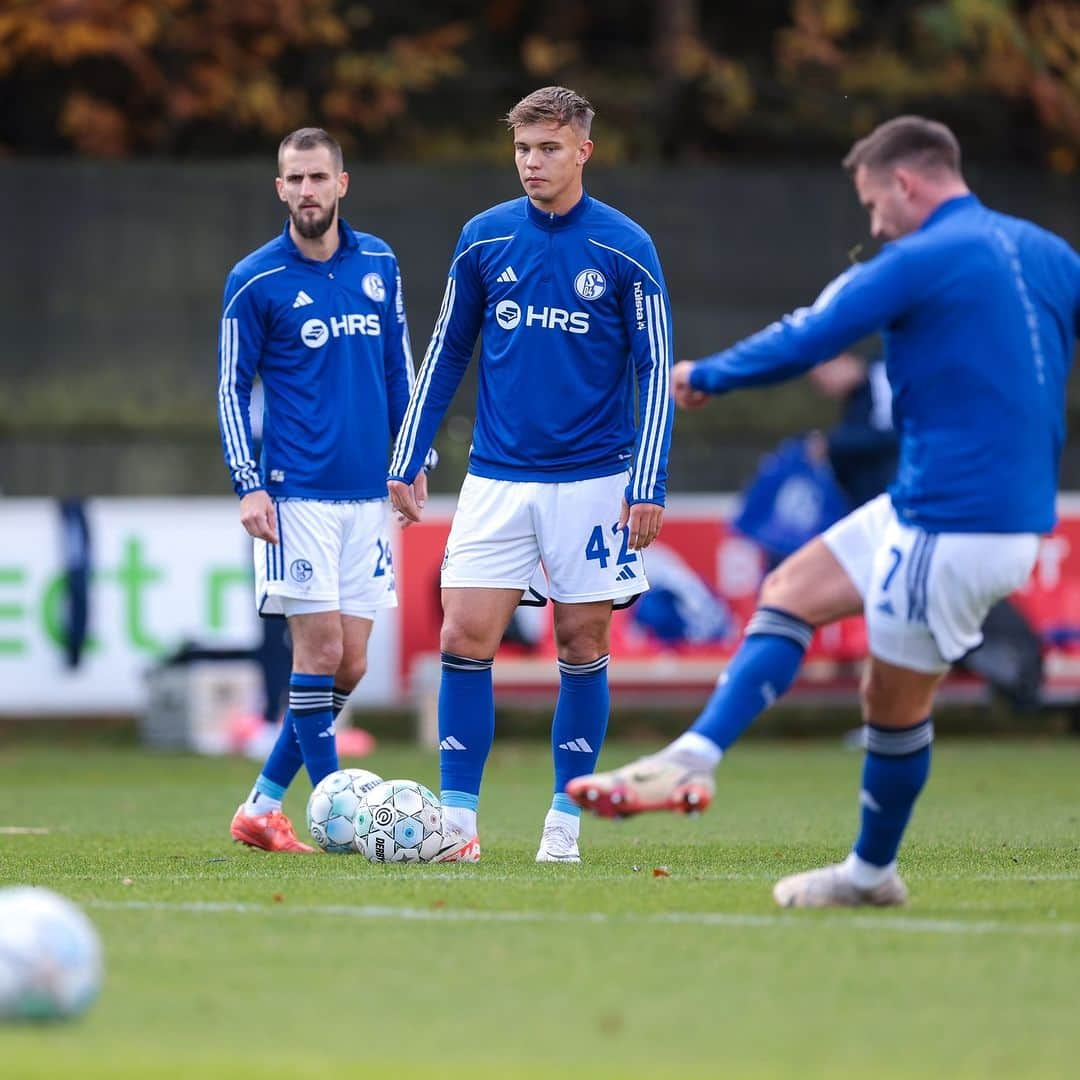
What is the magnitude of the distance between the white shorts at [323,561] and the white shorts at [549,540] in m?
0.76

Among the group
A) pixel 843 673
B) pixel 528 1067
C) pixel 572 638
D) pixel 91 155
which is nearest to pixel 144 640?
pixel 843 673

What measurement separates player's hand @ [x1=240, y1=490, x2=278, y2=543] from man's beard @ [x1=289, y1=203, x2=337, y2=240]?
96cm

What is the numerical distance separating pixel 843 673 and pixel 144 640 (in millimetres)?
4666

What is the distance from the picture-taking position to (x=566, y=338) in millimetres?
6930

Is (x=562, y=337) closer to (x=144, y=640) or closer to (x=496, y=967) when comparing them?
(x=496, y=967)

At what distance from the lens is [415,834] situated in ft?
22.7

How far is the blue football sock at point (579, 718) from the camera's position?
7.12 metres

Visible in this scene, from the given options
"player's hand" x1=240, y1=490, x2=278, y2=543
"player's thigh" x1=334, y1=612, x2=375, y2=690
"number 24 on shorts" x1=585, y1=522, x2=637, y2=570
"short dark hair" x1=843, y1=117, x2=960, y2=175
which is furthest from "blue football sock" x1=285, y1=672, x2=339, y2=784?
"short dark hair" x1=843, y1=117, x2=960, y2=175

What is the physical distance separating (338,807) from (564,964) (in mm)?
2604

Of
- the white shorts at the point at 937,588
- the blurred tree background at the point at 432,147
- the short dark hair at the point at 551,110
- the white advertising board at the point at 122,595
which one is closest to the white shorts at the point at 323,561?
the short dark hair at the point at 551,110

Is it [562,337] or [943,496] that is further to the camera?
[562,337]

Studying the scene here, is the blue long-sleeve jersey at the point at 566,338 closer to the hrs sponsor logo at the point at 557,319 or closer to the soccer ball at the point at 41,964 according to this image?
the hrs sponsor logo at the point at 557,319

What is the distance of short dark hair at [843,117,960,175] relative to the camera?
5176 millimetres

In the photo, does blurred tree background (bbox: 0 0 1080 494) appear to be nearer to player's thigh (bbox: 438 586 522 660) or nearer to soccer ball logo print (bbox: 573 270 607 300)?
player's thigh (bbox: 438 586 522 660)
